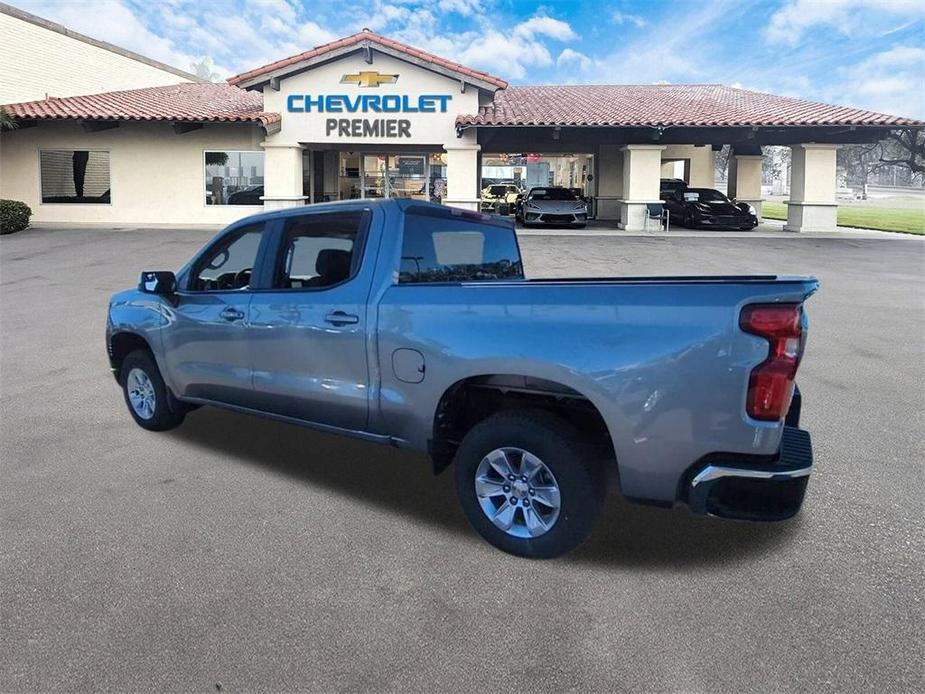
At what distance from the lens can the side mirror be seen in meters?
5.29

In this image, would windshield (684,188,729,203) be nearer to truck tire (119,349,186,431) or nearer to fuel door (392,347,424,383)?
truck tire (119,349,186,431)

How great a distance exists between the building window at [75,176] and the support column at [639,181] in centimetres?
1752

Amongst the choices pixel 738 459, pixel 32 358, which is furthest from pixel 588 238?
pixel 738 459

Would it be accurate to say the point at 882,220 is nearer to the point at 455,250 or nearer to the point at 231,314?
the point at 455,250

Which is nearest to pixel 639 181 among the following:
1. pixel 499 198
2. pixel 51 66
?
pixel 499 198

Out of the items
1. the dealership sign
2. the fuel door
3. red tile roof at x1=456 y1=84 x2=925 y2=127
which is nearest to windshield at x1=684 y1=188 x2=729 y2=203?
red tile roof at x1=456 y1=84 x2=925 y2=127

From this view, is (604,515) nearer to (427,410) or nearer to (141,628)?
(427,410)

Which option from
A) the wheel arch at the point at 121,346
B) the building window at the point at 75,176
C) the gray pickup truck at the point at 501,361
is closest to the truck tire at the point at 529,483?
the gray pickup truck at the point at 501,361

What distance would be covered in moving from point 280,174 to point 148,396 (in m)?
19.5

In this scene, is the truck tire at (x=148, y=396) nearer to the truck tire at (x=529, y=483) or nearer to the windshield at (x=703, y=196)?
the truck tire at (x=529, y=483)

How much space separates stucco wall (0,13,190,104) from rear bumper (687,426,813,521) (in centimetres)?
2916

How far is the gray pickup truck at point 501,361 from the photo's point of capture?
3160mm

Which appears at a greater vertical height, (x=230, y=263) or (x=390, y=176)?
(x=390, y=176)

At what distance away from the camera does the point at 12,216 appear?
21859 millimetres
